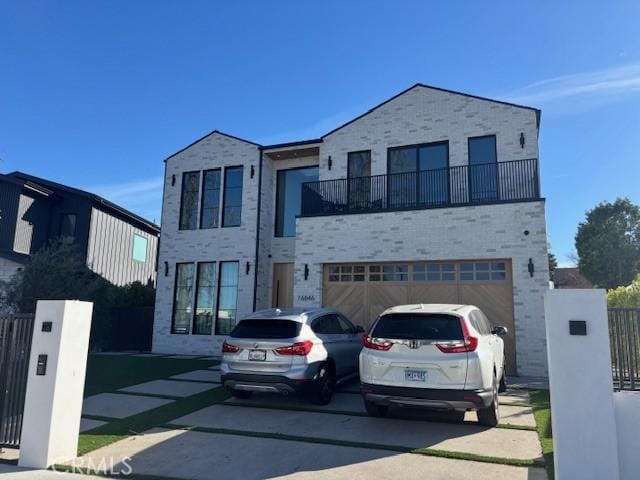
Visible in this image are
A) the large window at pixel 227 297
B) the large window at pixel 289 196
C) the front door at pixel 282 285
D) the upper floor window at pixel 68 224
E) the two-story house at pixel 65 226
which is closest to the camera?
the large window at pixel 227 297

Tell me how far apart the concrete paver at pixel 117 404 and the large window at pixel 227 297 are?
22.5ft

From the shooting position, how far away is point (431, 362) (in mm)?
6363

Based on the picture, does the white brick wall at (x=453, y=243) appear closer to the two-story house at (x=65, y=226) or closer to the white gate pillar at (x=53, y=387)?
the white gate pillar at (x=53, y=387)

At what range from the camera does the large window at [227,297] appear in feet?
53.2

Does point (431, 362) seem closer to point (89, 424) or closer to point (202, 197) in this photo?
point (89, 424)

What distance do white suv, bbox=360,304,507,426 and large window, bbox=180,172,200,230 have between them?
Result: 1217 centimetres

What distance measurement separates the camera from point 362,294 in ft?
43.8

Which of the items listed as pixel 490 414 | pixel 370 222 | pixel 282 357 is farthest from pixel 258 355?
pixel 370 222

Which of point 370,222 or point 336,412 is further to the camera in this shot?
point 370,222

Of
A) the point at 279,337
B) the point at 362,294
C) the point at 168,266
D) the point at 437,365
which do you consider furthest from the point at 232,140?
the point at 437,365

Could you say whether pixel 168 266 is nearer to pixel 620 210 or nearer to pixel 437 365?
pixel 437 365

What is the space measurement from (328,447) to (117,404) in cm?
464

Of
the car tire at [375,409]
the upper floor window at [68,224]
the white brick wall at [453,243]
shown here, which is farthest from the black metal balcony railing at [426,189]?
the upper floor window at [68,224]

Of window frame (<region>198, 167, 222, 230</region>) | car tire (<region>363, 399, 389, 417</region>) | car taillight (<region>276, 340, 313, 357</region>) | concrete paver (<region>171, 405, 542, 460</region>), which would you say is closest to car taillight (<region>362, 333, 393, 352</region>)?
car tire (<region>363, 399, 389, 417</region>)
